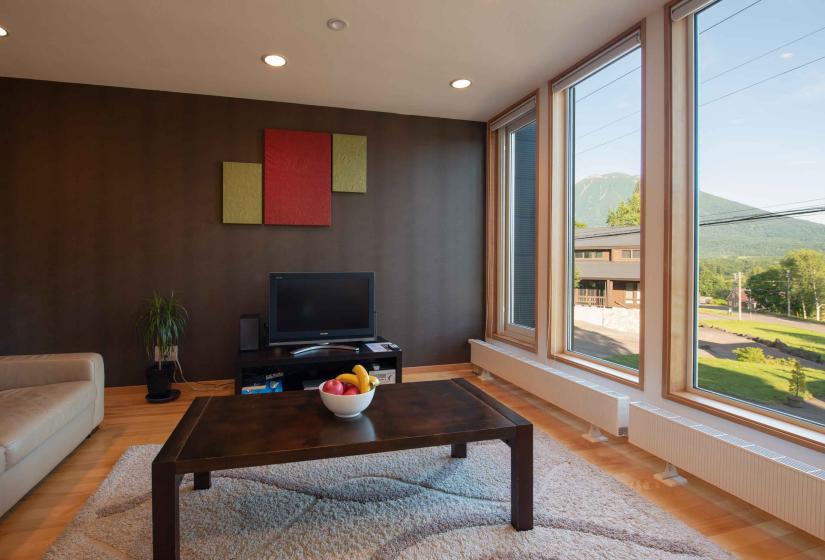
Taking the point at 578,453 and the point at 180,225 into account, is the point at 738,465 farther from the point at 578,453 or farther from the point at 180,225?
the point at 180,225

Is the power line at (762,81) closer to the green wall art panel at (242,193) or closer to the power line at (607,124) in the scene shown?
the power line at (607,124)

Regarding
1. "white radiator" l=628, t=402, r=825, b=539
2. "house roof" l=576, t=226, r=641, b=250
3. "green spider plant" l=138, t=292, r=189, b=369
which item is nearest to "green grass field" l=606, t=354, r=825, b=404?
"white radiator" l=628, t=402, r=825, b=539

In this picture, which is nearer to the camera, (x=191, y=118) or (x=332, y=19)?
(x=332, y=19)

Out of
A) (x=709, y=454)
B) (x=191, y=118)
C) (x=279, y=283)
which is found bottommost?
(x=709, y=454)

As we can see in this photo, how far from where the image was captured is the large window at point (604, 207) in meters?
3.06

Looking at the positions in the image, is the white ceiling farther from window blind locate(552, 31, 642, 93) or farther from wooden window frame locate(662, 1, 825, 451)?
wooden window frame locate(662, 1, 825, 451)

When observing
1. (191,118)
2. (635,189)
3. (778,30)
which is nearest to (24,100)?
(191,118)

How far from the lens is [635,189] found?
304 cm

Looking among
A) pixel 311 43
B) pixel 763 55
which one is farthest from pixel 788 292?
pixel 311 43

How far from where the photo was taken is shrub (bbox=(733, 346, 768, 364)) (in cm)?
238

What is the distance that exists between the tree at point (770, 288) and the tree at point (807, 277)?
0.15 ft

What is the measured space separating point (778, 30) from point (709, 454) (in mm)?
2048

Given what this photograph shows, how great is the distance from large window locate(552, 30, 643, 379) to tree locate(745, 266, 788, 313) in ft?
1.99

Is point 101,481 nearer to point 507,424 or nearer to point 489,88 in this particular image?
point 507,424
